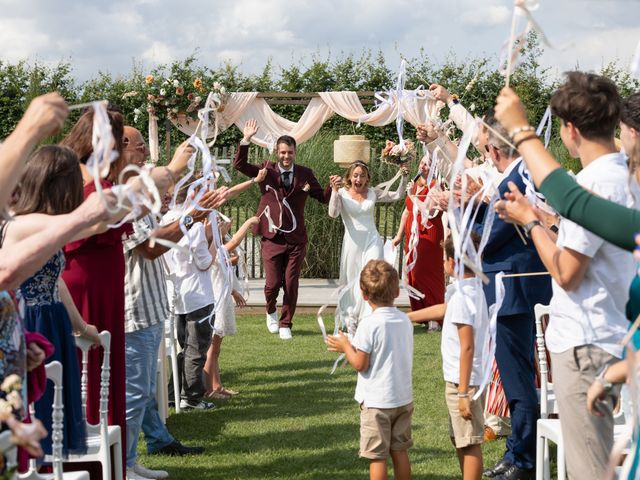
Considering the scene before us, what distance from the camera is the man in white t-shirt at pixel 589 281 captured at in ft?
10.2

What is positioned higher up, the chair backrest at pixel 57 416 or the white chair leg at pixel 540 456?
the chair backrest at pixel 57 416

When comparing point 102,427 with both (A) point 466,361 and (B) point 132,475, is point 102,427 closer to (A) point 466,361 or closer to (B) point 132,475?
→ (B) point 132,475

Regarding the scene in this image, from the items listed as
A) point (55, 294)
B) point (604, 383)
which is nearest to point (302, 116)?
point (55, 294)

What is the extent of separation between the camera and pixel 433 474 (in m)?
5.31

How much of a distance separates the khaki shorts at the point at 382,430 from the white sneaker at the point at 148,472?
1458 mm

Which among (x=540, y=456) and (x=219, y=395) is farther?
(x=219, y=395)

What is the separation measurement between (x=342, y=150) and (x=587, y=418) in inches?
524

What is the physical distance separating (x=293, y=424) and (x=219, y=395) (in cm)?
106

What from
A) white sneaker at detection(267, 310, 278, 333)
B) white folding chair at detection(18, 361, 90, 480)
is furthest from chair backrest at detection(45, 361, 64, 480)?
white sneaker at detection(267, 310, 278, 333)

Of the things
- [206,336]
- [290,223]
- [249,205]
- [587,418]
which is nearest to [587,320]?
[587,418]

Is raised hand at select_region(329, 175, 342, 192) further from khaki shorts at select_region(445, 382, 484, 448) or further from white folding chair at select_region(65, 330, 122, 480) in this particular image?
white folding chair at select_region(65, 330, 122, 480)

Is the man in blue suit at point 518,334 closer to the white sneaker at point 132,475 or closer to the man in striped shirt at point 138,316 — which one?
the man in striped shirt at point 138,316

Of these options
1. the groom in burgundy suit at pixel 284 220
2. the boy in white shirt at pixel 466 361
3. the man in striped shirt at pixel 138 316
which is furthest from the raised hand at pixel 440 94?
the groom in burgundy suit at pixel 284 220

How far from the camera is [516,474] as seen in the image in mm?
5000
